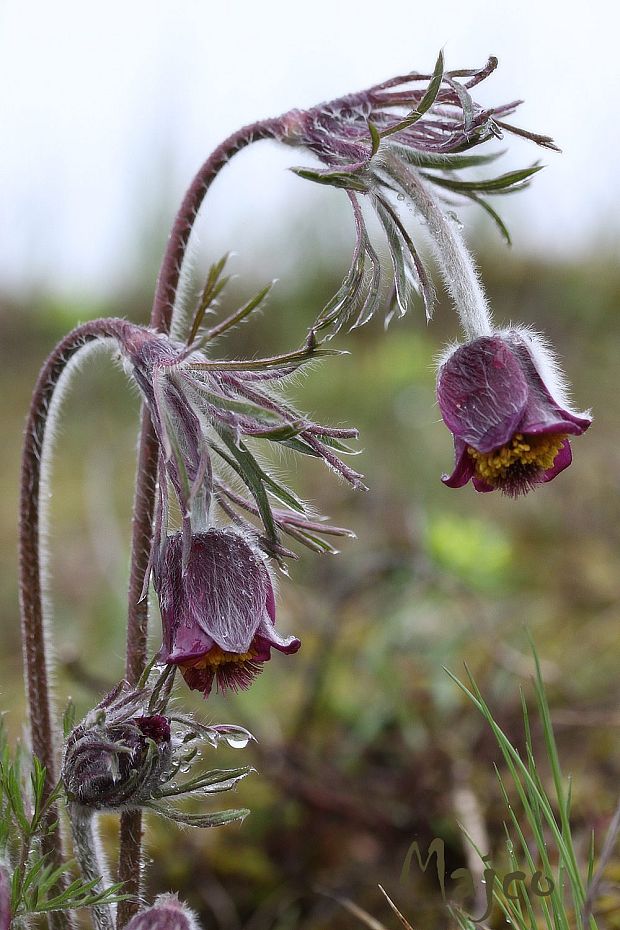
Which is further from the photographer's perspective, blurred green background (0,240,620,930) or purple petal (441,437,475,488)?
blurred green background (0,240,620,930)

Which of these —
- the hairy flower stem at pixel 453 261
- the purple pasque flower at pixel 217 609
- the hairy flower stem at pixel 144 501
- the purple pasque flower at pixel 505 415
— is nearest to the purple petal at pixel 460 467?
the purple pasque flower at pixel 505 415

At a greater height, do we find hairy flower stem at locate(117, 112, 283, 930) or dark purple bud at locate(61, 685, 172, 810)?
hairy flower stem at locate(117, 112, 283, 930)

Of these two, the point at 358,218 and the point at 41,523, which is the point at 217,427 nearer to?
the point at 358,218

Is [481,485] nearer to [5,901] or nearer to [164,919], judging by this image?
[164,919]

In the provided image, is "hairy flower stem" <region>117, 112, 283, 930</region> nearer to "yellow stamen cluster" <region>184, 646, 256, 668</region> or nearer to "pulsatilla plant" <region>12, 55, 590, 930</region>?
"pulsatilla plant" <region>12, 55, 590, 930</region>

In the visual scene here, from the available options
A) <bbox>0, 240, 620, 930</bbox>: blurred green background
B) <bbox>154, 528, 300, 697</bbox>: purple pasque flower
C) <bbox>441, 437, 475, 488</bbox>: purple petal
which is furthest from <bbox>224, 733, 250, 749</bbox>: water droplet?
<bbox>0, 240, 620, 930</bbox>: blurred green background

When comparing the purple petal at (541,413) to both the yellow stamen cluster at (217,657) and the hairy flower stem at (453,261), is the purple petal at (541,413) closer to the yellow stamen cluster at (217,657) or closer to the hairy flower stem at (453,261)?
the hairy flower stem at (453,261)

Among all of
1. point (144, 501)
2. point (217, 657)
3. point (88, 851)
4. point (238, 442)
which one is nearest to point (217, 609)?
point (217, 657)
